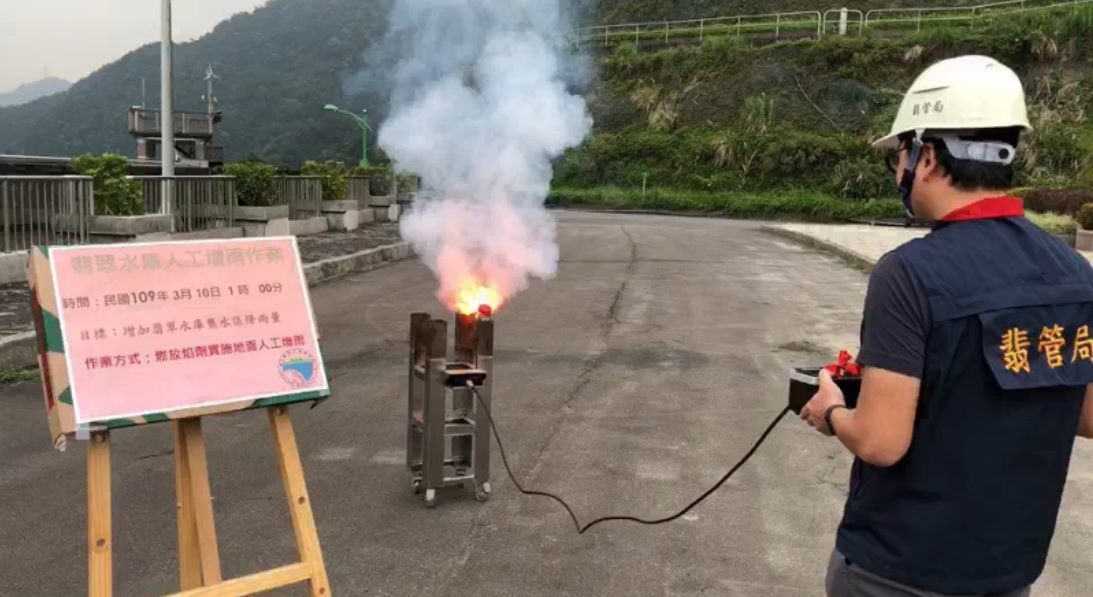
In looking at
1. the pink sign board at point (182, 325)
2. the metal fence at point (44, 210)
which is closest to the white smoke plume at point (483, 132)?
the pink sign board at point (182, 325)

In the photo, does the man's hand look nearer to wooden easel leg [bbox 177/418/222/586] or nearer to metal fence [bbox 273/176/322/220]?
wooden easel leg [bbox 177/418/222/586]

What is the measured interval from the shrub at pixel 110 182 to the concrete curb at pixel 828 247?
41.5ft

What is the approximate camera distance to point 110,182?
12.9 metres

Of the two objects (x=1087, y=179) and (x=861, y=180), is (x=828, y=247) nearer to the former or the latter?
(x=1087, y=179)

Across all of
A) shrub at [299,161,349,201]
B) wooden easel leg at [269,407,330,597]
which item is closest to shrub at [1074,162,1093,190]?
shrub at [299,161,349,201]

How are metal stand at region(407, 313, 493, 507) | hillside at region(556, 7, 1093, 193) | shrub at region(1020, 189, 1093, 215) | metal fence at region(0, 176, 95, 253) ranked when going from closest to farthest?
metal stand at region(407, 313, 493, 507) → metal fence at region(0, 176, 95, 253) → shrub at region(1020, 189, 1093, 215) → hillside at region(556, 7, 1093, 193)

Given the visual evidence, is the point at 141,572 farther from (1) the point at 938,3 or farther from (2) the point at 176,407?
(1) the point at 938,3

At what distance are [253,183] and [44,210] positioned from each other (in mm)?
5686

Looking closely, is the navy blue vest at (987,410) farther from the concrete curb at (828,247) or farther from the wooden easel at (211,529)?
the concrete curb at (828,247)

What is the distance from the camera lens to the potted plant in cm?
2109

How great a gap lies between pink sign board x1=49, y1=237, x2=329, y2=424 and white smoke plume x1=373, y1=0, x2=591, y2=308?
7.54 ft

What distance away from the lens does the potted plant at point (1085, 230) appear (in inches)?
830

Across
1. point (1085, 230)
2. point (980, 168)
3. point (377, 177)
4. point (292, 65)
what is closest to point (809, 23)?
point (1085, 230)

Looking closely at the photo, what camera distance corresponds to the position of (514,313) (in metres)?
11.6
